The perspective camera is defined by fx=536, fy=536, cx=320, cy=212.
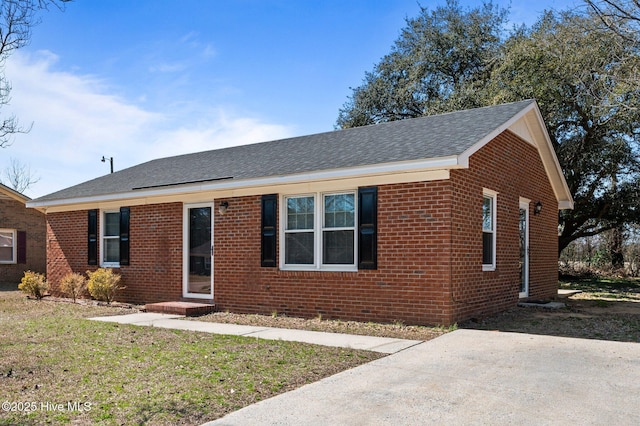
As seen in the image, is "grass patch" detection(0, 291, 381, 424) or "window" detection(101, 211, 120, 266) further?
"window" detection(101, 211, 120, 266)

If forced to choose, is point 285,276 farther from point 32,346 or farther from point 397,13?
point 397,13

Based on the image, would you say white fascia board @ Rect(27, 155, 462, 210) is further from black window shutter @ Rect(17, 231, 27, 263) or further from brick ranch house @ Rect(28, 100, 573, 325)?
black window shutter @ Rect(17, 231, 27, 263)

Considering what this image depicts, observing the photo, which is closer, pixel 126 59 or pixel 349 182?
pixel 349 182


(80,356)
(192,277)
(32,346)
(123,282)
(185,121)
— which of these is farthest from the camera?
(185,121)

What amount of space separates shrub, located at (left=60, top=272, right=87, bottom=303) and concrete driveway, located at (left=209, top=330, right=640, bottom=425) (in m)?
9.72

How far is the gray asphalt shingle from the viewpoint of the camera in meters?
9.36

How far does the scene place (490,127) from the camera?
9.81 meters

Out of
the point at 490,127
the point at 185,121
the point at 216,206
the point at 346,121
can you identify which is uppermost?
the point at 346,121

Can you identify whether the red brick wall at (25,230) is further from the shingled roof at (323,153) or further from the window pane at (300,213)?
the window pane at (300,213)

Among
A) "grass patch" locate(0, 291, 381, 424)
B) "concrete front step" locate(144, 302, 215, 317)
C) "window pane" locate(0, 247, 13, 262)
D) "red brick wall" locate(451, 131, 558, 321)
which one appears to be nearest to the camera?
"grass patch" locate(0, 291, 381, 424)

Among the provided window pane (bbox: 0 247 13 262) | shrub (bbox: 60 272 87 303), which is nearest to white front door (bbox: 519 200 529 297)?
shrub (bbox: 60 272 87 303)

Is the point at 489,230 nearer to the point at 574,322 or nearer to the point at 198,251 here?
the point at 574,322

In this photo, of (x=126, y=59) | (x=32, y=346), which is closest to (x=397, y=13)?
(x=126, y=59)

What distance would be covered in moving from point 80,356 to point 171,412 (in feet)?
8.88
